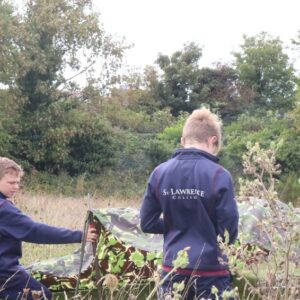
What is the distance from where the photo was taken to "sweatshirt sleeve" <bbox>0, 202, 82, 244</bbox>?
385 centimetres

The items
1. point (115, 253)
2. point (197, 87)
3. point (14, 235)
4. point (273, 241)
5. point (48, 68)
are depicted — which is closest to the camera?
point (273, 241)

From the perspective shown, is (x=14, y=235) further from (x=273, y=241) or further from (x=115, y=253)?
(x=273, y=241)

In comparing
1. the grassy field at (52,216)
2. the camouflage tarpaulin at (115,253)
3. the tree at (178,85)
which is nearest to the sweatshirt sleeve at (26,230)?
the camouflage tarpaulin at (115,253)

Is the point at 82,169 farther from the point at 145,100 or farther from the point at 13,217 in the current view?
the point at 13,217

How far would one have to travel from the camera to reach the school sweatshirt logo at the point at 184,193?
316cm

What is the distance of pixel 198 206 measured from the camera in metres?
3.17

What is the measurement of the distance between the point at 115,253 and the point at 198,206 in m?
1.99

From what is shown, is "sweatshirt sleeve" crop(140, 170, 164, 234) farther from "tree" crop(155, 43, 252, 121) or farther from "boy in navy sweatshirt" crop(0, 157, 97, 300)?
"tree" crop(155, 43, 252, 121)

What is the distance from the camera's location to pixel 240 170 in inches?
780

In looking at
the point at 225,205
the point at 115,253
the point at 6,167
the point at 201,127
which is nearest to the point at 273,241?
the point at 225,205


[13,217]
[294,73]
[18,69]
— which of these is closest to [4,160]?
[13,217]

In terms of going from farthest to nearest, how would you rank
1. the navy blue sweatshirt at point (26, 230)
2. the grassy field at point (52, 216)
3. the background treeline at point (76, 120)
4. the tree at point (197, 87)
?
1. the tree at point (197, 87)
2. the background treeline at point (76, 120)
3. the grassy field at point (52, 216)
4. the navy blue sweatshirt at point (26, 230)

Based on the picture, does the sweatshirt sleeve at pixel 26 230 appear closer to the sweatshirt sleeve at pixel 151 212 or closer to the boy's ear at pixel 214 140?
the sweatshirt sleeve at pixel 151 212

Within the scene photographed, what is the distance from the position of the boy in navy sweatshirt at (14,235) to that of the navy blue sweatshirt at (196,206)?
0.67 metres
